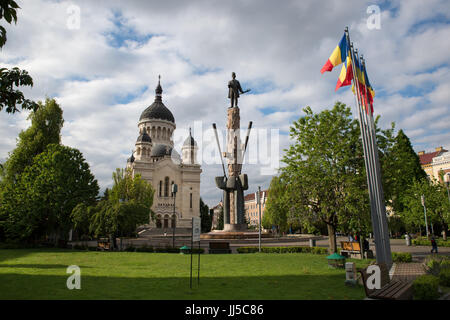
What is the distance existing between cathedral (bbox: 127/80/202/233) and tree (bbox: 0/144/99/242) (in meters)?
31.1

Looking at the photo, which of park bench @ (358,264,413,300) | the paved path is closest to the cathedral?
the paved path

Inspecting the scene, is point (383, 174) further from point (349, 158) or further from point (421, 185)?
point (421, 185)

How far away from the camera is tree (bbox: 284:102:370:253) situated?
1712 cm

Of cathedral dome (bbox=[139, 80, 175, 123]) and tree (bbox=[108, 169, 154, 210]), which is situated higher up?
cathedral dome (bbox=[139, 80, 175, 123])

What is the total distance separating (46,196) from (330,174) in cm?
2548

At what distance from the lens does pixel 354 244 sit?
18.0 metres

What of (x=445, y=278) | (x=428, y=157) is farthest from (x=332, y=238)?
(x=428, y=157)

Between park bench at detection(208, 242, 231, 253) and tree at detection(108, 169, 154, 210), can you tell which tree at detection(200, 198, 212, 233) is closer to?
tree at detection(108, 169, 154, 210)

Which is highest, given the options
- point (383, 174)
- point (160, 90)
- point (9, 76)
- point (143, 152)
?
point (160, 90)

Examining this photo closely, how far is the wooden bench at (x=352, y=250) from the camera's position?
58.1ft

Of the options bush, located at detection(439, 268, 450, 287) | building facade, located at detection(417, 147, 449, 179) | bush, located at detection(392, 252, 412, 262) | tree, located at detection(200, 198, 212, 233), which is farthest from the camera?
tree, located at detection(200, 198, 212, 233)

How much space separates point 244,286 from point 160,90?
8526cm

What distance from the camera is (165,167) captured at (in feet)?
236

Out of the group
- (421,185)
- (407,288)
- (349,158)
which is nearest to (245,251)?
(349,158)
